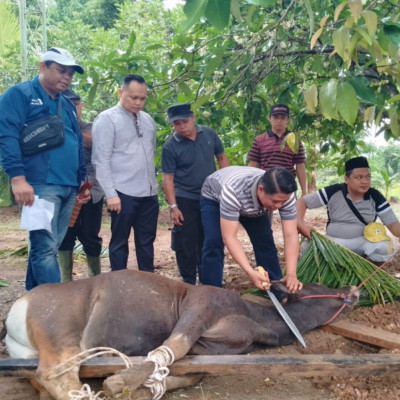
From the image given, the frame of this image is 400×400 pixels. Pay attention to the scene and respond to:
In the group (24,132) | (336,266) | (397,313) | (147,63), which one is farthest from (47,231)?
(397,313)

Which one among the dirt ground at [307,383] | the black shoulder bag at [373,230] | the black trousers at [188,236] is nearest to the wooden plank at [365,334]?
the dirt ground at [307,383]

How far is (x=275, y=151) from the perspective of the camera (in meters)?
5.50

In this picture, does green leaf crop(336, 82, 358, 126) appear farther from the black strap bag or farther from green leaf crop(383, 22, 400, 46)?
the black strap bag

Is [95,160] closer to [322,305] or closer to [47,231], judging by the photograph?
[47,231]

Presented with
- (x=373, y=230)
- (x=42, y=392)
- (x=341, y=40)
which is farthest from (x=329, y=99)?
(x=373, y=230)

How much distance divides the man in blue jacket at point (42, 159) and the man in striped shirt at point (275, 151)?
2319mm

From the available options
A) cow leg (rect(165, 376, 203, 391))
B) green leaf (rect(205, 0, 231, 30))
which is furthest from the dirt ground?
green leaf (rect(205, 0, 231, 30))

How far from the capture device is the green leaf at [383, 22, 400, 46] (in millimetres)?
2221

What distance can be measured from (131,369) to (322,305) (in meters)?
1.77

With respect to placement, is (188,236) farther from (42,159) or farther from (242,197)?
(42,159)

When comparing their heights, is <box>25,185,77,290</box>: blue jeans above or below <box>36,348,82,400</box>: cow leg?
above

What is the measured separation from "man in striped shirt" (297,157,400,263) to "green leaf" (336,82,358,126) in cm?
250

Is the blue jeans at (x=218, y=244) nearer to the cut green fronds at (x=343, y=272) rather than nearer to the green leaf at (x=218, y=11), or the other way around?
the cut green fronds at (x=343, y=272)

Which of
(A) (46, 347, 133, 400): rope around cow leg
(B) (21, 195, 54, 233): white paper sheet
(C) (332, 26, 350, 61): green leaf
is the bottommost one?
(A) (46, 347, 133, 400): rope around cow leg
